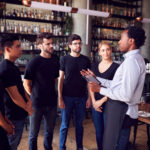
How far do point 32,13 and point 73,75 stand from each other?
4206mm

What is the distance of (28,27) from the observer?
636cm

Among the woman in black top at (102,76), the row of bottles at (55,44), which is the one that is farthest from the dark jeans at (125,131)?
the row of bottles at (55,44)

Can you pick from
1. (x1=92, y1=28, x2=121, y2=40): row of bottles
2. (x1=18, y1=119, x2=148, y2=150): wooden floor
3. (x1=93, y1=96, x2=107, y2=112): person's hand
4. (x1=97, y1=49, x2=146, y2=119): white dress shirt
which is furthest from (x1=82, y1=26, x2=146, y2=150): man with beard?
(x1=92, y1=28, x2=121, y2=40): row of bottles

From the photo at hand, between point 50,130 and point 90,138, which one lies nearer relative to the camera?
point 50,130

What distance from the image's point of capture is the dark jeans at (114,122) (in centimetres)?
186

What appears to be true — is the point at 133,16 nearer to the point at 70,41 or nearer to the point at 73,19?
the point at 73,19

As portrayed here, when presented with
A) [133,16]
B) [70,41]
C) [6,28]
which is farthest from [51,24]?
[70,41]

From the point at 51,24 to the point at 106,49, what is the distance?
14.7 feet

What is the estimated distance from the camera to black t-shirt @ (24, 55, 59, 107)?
254 cm

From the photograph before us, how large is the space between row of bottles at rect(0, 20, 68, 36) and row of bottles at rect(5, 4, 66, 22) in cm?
25

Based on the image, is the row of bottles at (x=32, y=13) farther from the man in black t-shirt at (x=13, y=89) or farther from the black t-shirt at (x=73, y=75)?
the man in black t-shirt at (x=13, y=89)

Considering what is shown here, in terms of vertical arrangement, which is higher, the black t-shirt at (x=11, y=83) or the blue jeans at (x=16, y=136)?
the black t-shirt at (x=11, y=83)

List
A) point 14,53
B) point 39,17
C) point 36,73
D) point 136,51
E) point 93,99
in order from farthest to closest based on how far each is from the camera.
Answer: point 39,17
point 93,99
point 36,73
point 14,53
point 136,51

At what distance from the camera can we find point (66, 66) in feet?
9.39
